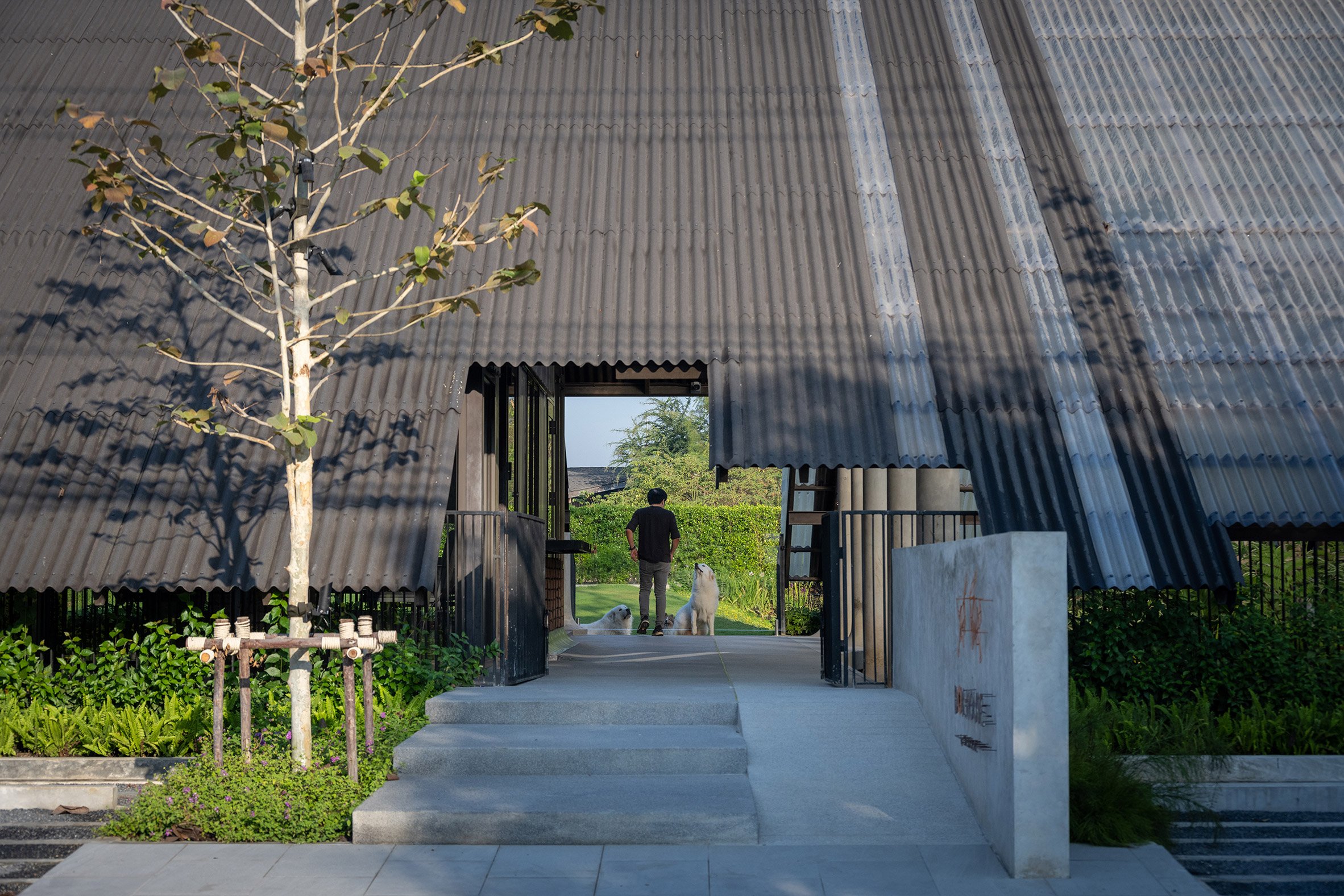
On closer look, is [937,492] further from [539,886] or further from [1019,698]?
[539,886]

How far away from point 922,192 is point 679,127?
8.47 feet

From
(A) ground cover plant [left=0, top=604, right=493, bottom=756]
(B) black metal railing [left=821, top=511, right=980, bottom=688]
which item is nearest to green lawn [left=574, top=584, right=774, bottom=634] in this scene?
(B) black metal railing [left=821, top=511, right=980, bottom=688]

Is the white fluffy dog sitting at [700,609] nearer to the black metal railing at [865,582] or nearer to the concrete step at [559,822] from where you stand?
the black metal railing at [865,582]

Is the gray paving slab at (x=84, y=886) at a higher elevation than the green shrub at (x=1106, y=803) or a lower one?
lower

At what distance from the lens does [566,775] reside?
7848 mm

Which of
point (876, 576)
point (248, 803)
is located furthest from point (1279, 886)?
point (248, 803)

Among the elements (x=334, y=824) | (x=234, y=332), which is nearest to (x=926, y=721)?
(x=334, y=824)

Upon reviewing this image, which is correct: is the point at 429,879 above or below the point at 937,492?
below

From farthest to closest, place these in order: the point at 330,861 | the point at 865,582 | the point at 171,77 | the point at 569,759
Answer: the point at 865,582, the point at 569,759, the point at 171,77, the point at 330,861

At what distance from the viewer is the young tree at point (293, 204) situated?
7.19m

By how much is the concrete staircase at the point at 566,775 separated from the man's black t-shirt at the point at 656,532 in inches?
242

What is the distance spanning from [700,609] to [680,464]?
35.0m

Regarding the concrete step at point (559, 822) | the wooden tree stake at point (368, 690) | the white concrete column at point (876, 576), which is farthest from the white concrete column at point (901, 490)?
the wooden tree stake at point (368, 690)

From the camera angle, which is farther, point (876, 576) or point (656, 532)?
point (656, 532)
